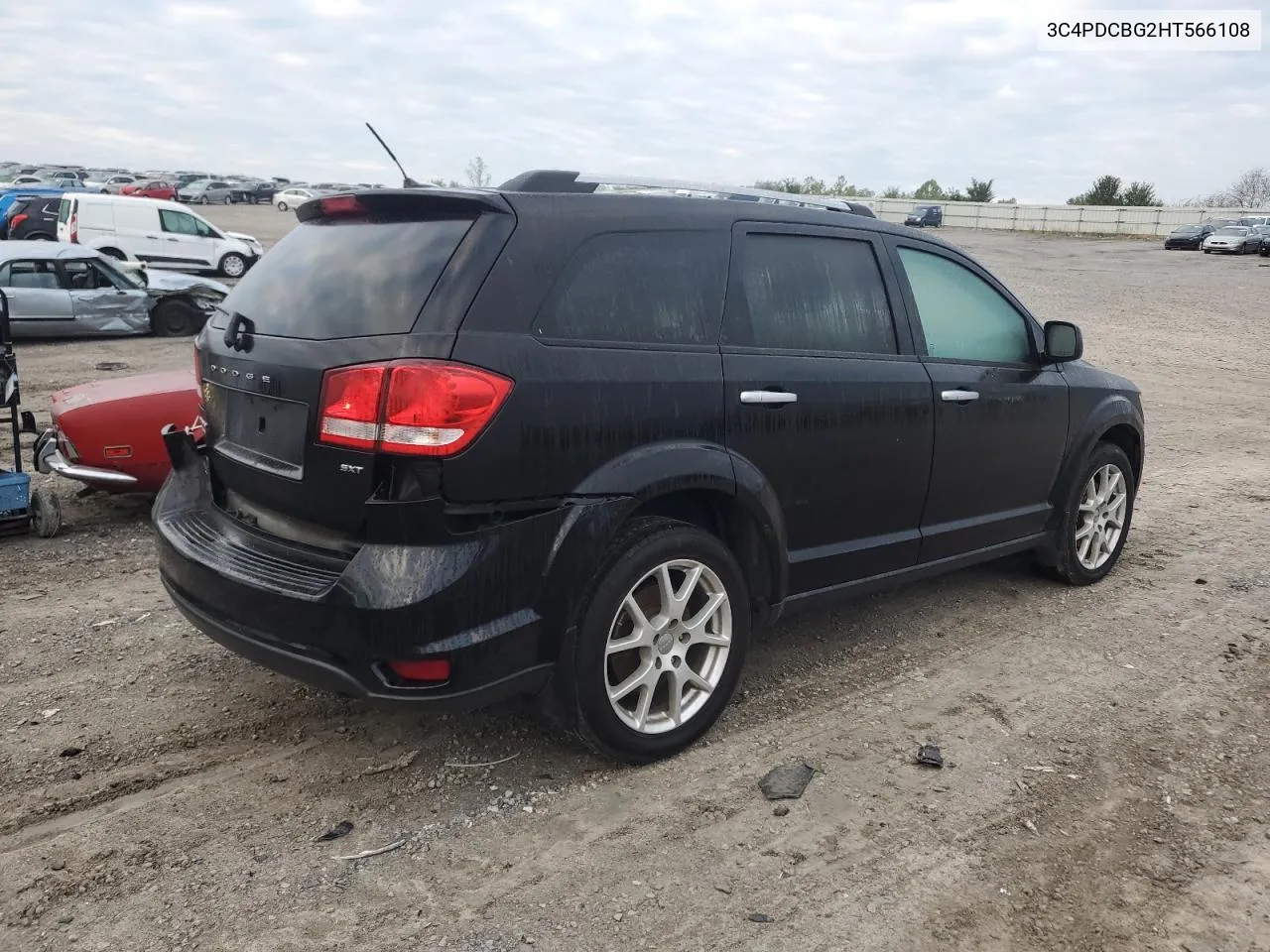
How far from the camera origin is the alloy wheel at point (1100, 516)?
208 inches

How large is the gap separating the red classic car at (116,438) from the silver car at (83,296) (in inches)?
339

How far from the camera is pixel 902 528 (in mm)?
4191

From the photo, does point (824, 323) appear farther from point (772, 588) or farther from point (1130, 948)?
point (1130, 948)

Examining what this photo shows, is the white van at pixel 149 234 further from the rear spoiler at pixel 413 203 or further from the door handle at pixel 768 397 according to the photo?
the door handle at pixel 768 397

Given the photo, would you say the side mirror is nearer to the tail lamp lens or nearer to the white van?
the tail lamp lens

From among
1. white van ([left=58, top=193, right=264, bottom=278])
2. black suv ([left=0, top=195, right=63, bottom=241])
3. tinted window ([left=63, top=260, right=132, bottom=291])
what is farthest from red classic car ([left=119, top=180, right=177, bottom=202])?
tinted window ([left=63, top=260, right=132, bottom=291])

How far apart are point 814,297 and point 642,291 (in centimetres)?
83

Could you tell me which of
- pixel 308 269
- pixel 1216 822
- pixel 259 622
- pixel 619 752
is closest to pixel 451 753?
pixel 619 752

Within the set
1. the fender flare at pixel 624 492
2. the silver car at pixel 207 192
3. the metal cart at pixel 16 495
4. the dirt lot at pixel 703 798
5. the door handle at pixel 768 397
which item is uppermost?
the silver car at pixel 207 192

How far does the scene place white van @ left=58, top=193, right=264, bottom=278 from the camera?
67.2 ft

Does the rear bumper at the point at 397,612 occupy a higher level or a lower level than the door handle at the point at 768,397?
lower

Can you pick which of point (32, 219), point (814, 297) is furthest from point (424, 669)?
point (32, 219)

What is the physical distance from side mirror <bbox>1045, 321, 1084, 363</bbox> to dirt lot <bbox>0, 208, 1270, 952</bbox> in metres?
1.23

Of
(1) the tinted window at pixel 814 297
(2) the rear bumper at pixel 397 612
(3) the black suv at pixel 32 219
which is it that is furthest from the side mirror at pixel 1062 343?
(3) the black suv at pixel 32 219
